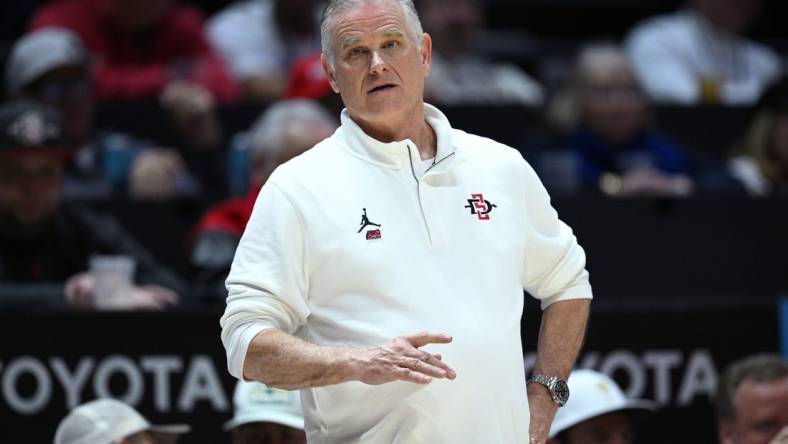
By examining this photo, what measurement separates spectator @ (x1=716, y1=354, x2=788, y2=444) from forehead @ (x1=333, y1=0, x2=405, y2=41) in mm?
2416

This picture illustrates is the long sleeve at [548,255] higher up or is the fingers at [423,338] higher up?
the long sleeve at [548,255]

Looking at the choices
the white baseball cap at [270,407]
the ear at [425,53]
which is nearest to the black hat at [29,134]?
the white baseball cap at [270,407]

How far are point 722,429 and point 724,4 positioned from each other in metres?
4.74

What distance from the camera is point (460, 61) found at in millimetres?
8828

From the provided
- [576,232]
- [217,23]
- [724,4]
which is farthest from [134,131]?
[724,4]

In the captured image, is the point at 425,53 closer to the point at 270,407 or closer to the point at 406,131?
the point at 406,131

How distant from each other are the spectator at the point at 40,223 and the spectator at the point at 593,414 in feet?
5.67

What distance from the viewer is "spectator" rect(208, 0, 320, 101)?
863 centimetres

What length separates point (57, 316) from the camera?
17.5 feet

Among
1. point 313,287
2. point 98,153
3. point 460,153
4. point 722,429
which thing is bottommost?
point 722,429

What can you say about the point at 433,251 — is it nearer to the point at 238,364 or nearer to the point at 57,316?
the point at 238,364

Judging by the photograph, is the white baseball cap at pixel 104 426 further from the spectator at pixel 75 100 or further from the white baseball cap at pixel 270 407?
the spectator at pixel 75 100

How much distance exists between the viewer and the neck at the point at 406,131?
3491mm

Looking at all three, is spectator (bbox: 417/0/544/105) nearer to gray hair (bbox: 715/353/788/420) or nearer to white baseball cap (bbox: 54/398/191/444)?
gray hair (bbox: 715/353/788/420)
